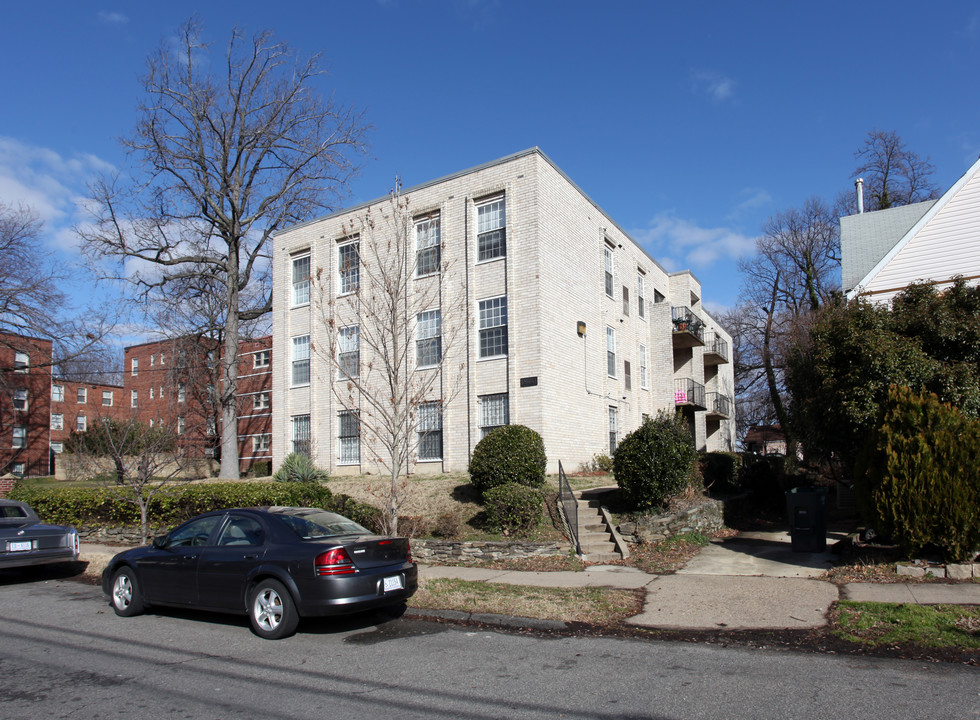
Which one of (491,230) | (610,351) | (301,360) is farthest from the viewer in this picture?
(301,360)

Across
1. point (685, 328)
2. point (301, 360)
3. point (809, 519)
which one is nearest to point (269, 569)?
point (809, 519)

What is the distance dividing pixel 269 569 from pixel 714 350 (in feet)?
103

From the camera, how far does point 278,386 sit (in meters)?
27.2

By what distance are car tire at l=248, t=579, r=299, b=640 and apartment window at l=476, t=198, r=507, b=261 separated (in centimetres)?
1541

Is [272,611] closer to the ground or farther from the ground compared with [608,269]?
closer to the ground

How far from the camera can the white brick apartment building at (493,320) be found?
69.2 feet

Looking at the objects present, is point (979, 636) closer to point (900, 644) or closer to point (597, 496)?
point (900, 644)

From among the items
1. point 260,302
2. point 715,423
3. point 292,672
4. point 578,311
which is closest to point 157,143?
point 260,302

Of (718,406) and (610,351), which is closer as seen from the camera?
(610,351)

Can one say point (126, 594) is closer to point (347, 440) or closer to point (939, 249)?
→ point (347, 440)

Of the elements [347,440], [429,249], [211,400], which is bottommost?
[347,440]

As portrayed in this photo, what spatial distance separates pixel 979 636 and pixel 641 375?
2209 centimetres

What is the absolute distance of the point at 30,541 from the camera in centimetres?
1160

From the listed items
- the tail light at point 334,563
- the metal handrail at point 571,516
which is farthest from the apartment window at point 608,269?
the tail light at point 334,563
